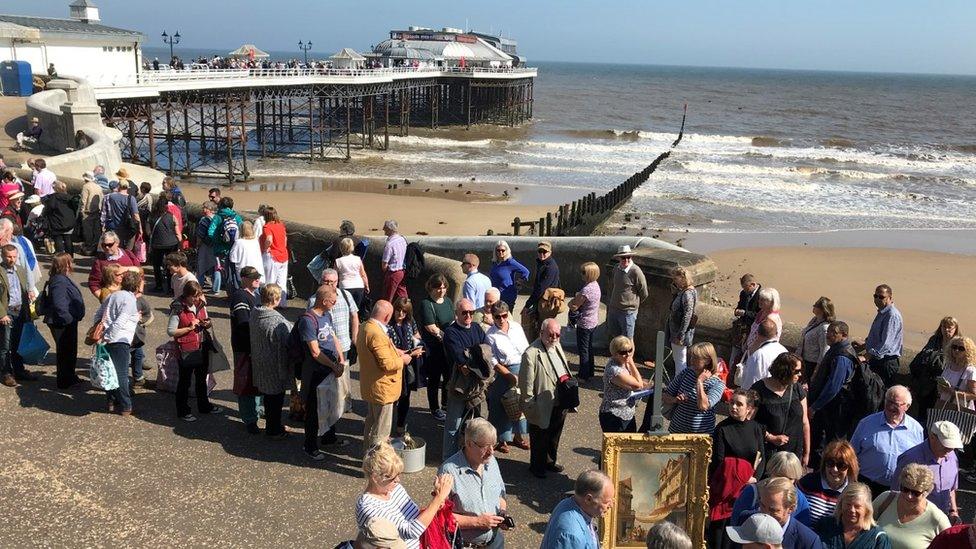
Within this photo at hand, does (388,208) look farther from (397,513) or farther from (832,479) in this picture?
(397,513)

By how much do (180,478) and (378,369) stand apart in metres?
1.53

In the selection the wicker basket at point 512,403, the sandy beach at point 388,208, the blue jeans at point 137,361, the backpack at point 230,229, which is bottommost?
the sandy beach at point 388,208

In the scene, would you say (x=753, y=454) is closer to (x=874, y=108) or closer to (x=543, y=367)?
(x=543, y=367)

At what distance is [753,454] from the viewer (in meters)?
4.86

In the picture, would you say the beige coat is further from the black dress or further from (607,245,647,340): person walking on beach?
Result: (607,245,647,340): person walking on beach

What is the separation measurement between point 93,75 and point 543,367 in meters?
31.9

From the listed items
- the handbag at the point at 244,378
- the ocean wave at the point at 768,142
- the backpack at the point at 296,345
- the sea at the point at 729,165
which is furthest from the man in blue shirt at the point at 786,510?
the ocean wave at the point at 768,142

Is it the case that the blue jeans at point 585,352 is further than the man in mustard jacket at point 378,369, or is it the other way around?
the blue jeans at point 585,352

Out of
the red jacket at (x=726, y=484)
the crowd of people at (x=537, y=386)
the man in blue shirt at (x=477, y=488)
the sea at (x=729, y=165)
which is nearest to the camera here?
the crowd of people at (x=537, y=386)

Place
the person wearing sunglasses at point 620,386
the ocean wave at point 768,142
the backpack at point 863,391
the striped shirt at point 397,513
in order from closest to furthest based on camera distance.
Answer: the striped shirt at point 397,513, the person wearing sunglasses at point 620,386, the backpack at point 863,391, the ocean wave at point 768,142

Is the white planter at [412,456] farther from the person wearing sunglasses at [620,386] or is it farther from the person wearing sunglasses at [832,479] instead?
the person wearing sunglasses at [832,479]

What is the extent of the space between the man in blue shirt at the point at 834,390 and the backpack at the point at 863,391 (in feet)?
0.10

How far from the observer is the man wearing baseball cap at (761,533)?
363 cm

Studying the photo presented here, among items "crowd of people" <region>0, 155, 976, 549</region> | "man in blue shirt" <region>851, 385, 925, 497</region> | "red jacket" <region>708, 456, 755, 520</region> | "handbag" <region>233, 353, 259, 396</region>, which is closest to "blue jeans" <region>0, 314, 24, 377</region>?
"crowd of people" <region>0, 155, 976, 549</region>
